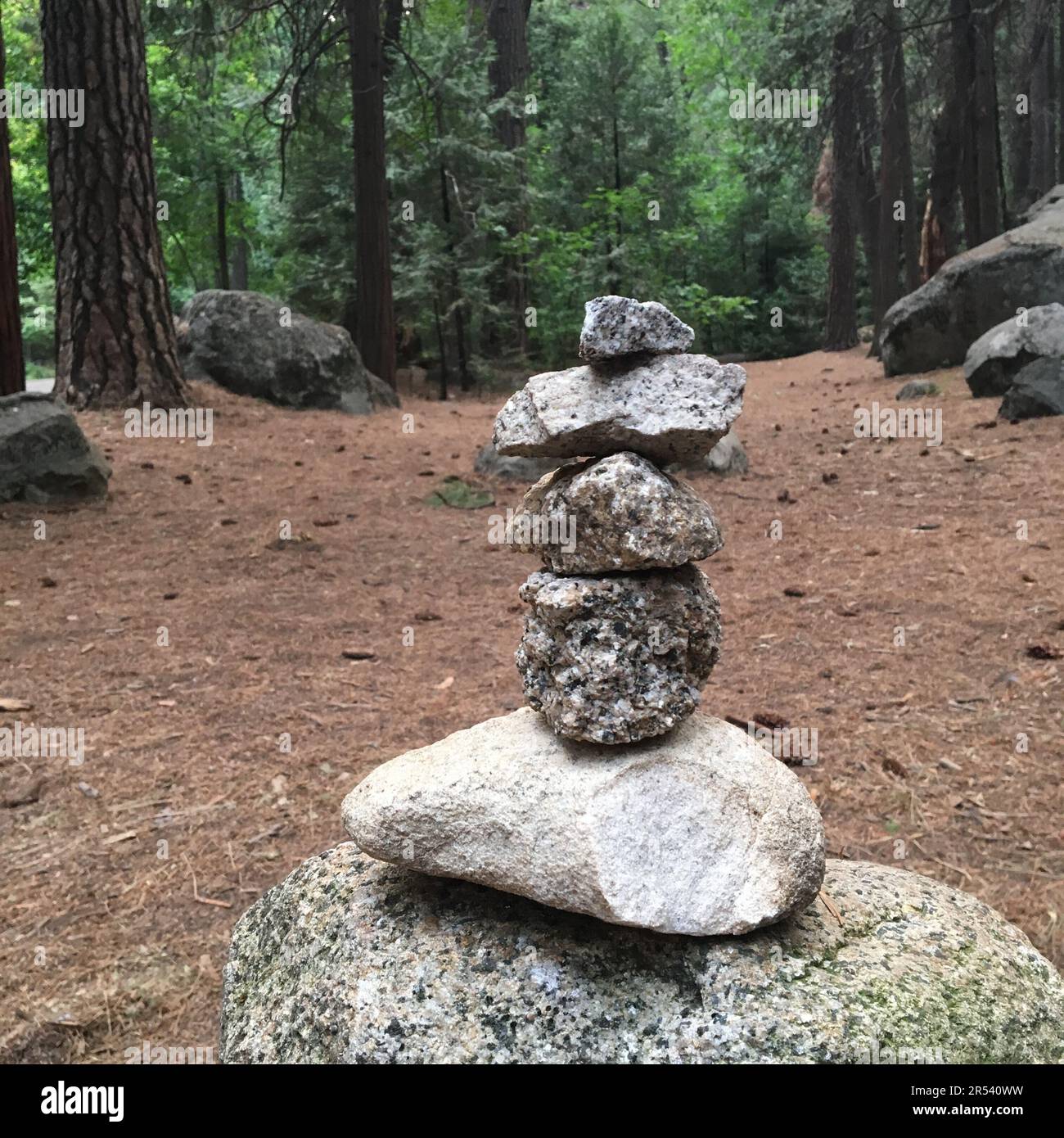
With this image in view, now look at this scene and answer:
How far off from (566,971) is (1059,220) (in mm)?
14169

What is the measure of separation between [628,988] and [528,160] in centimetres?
1936

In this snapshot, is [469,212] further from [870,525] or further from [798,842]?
[798,842]

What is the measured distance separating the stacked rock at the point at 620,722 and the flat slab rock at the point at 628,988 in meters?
0.14

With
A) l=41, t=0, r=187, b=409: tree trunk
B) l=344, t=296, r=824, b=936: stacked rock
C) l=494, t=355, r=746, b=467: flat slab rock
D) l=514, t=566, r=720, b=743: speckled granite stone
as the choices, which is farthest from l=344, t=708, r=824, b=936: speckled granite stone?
l=41, t=0, r=187, b=409: tree trunk

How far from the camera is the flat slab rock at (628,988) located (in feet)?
7.55

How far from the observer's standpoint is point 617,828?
2480 millimetres

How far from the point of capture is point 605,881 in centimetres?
239

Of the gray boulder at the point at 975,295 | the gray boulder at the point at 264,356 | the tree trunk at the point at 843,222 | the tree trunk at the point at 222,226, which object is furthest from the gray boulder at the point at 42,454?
the tree trunk at the point at 843,222

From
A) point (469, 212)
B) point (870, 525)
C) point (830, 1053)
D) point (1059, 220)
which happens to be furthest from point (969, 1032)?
point (469, 212)

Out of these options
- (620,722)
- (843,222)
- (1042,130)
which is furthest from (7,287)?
(1042,130)

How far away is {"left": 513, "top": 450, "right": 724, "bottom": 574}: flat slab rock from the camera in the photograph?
2.57 meters

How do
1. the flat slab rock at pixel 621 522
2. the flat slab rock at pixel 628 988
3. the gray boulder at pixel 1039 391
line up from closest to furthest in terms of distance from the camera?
1. the flat slab rock at pixel 628 988
2. the flat slab rock at pixel 621 522
3. the gray boulder at pixel 1039 391

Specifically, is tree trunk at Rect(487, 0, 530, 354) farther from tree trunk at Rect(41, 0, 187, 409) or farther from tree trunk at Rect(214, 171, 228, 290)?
tree trunk at Rect(41, 0, 187, 409)

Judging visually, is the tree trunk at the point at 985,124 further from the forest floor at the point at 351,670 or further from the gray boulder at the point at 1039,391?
the forest floor at the point at 351,670
